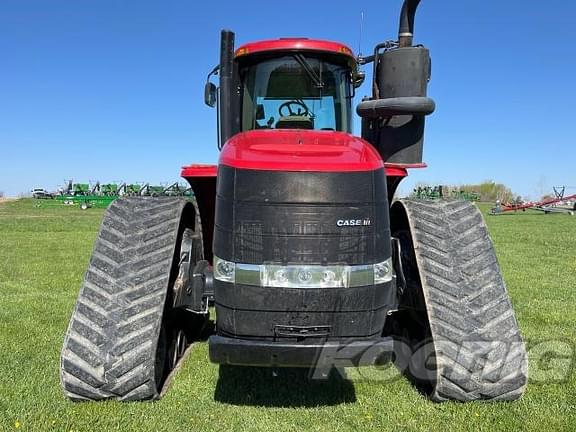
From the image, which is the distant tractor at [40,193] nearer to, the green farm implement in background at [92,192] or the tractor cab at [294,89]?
the green farm implement in background at [92,192]

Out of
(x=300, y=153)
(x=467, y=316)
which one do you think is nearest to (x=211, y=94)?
(x=300, y=153)

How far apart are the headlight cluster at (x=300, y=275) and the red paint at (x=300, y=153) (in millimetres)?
591

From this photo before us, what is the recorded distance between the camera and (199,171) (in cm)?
438

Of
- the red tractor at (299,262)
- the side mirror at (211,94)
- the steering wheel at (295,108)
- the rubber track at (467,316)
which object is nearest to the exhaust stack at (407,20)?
the red tractor at (299,262)

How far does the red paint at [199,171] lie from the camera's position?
434 centimetres

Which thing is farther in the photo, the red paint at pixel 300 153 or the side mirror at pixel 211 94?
the side mirror at pixel 211 94

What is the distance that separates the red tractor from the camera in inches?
128

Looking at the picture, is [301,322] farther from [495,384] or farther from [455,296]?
[495,384]

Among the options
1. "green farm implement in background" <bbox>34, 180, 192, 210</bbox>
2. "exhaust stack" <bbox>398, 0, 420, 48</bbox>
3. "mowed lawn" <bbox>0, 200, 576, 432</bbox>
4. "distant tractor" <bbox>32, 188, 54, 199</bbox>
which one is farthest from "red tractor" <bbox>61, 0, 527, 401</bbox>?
"distant tractor" <bbox>32, 188, 54, 199</bbox>

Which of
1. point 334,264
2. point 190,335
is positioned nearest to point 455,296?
point 334,264

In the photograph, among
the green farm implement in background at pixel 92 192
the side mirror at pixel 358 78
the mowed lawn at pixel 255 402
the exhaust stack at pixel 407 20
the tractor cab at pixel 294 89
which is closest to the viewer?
the mowed lawn at pixel 255 402

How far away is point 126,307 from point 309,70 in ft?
7.61

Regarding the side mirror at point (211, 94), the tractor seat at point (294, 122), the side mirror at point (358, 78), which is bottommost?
the tractor seat at point (294, 122)

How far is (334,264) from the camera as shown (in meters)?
3.26
